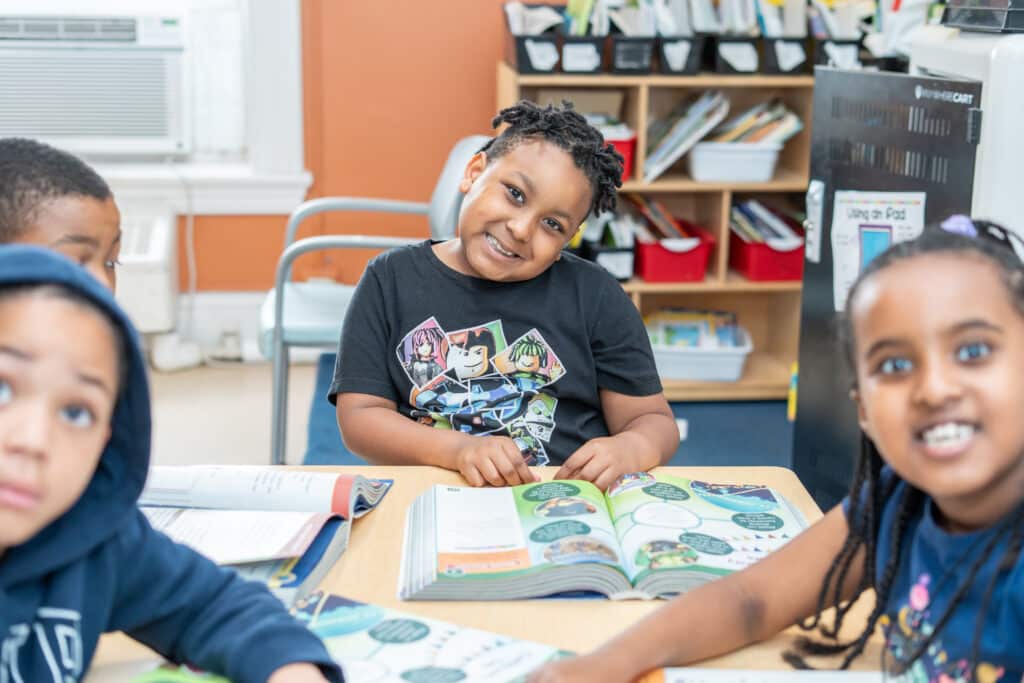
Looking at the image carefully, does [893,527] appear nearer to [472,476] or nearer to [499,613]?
[499,613]

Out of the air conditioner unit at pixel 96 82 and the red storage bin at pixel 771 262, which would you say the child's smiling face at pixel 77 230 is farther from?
the air conditioner unit at pixel 96 82

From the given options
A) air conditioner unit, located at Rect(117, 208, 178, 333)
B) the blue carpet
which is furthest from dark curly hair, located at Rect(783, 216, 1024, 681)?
air conditioner unit, located at Rect(117, 208, 178, 333)

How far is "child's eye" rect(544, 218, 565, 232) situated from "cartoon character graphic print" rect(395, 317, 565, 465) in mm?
138

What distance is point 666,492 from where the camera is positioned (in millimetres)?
1181

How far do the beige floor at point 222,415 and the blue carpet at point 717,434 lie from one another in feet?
0.14

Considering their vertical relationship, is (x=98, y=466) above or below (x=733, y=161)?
above

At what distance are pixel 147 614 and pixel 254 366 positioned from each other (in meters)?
2.82

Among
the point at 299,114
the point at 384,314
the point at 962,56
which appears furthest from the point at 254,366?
the point at 962,56

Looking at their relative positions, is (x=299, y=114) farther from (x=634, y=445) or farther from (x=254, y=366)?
(x=634, y=445)

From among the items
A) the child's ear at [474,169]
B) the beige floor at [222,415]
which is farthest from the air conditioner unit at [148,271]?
the child's ear at [474,169]

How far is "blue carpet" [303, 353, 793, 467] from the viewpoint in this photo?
9.65 feet

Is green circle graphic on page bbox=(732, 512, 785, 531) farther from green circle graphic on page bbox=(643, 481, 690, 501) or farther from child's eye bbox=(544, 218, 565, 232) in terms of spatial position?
child's eye bbox=(544, 218, 565, 232)

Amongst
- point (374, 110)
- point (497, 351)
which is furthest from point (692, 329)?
point (497, 351)

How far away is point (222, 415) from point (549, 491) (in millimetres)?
2200
